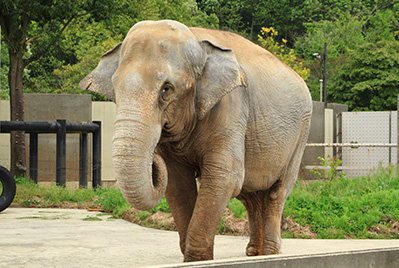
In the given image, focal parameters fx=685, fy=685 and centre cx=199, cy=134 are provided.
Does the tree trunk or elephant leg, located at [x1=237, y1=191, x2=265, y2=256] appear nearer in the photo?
elephant leg, located at [x1=237, y1=191, x2=265, y2=256]

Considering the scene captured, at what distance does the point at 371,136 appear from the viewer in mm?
23719

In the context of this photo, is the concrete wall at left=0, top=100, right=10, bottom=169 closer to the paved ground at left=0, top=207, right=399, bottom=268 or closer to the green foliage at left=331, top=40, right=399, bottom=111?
the paved ground at left=0, top=207, right=399, bottom=268

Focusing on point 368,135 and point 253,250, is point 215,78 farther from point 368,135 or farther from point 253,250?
point 368,135

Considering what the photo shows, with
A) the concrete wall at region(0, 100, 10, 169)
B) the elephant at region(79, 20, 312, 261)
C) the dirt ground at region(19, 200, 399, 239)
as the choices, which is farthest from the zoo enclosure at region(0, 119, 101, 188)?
the elephant at region(79, 20, 312, 261)

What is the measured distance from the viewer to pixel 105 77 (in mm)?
5438

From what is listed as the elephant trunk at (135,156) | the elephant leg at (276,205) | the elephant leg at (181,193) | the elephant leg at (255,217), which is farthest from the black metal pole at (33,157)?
the elephant trunk at (135,156)

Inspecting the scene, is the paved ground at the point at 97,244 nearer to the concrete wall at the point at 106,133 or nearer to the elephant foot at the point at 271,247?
the elephant foot at the point at 271,247

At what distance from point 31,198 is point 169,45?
971cm

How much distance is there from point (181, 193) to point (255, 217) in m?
1.20

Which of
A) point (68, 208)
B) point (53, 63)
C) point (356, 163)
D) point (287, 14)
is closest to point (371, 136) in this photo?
point (356, 163)

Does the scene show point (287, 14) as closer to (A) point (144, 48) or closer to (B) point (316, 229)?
(B) point (316, 229)

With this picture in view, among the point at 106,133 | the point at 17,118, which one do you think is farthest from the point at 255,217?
the point at 106,133

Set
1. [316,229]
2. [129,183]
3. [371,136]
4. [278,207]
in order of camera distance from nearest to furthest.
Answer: [129,183] → [278,207] → [316,229] → [371,136]

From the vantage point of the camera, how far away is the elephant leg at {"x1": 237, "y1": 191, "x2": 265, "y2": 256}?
6.87 metres
